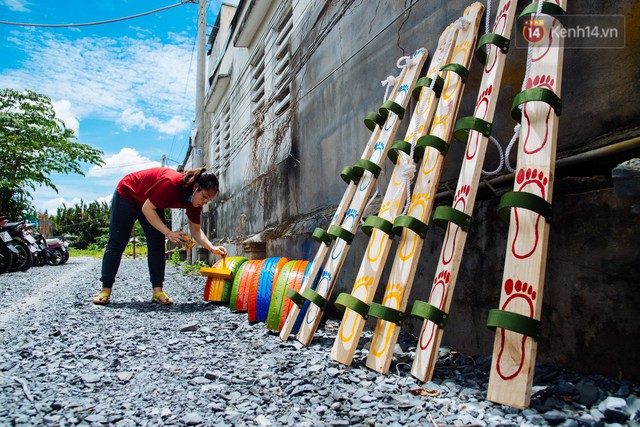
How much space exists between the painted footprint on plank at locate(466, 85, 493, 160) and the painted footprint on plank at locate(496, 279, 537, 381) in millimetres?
624

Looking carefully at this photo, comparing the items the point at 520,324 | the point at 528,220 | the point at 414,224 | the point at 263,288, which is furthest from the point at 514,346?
the point at 263,288

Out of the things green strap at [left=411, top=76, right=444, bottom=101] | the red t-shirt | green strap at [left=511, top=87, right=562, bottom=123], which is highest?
green strap at [left=411, top=76, right=444, bottom=101]

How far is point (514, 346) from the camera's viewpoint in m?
1.37

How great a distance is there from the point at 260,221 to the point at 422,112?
4422 millimetres

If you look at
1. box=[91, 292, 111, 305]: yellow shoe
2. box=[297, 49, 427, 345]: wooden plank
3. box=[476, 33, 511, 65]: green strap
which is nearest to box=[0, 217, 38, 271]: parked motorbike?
box=[91, 292, 111, 305]: yellow shoe

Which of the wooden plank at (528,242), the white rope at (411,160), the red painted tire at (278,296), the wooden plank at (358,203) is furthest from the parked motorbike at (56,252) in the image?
the wooden plank at (528,242)

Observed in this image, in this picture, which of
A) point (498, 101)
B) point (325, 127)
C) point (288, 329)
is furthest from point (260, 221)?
point (498, 101)

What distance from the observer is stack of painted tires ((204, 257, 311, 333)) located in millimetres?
2785

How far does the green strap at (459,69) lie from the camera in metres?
2.11

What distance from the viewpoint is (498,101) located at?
1.98 metres

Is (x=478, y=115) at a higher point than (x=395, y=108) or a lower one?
lower

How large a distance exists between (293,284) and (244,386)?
3.64 ft

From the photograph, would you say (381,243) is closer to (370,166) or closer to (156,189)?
(370,166)

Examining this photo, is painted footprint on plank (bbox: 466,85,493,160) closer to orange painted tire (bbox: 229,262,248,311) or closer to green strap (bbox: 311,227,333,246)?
green strap (bbox: 311,227,333,246)
